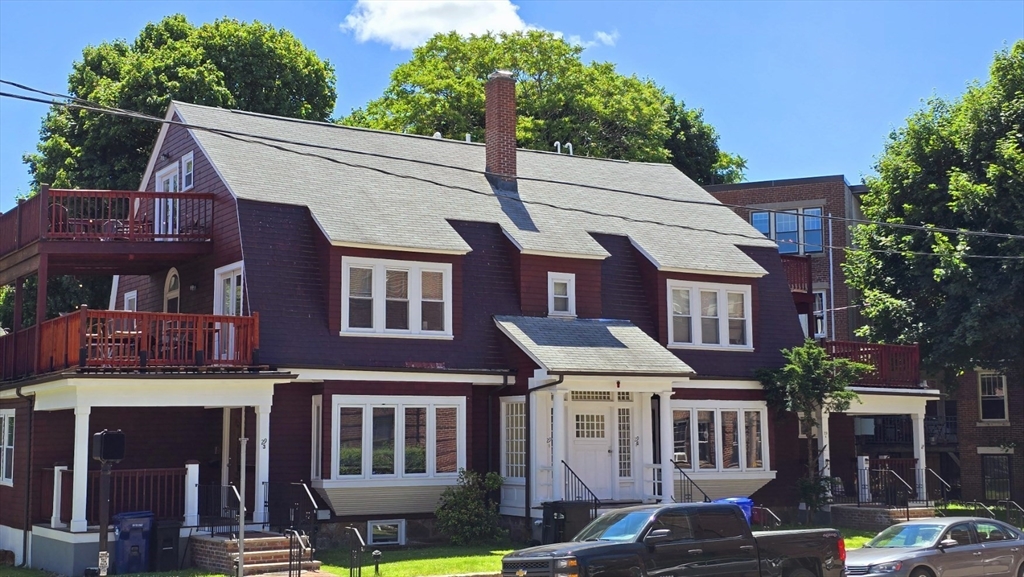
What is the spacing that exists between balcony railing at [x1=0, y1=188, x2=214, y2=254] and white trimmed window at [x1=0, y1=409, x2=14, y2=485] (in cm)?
396

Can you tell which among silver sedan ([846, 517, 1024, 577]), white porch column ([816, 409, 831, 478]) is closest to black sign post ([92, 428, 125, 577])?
silver sedan ([846, 517, 1024, 577])

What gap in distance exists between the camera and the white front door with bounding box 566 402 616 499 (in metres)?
29.0

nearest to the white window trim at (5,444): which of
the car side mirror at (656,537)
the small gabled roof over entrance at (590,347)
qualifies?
the small gabled roof over entrance at (590,347)

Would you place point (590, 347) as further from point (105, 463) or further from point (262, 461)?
point (105, 463)

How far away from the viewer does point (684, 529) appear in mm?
17703

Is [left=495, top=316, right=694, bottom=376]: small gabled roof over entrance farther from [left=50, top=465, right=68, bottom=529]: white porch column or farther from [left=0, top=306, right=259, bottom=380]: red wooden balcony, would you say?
[left=50, top=465, right=68, bottom=529]: white porch column

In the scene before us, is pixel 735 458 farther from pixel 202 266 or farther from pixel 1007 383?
pixel 1007 383

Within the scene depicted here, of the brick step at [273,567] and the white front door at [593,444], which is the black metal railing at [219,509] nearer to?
the brick step at [273,567]

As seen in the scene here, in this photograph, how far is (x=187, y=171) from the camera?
30453 millimetres

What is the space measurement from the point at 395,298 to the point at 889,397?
15305 millimetres

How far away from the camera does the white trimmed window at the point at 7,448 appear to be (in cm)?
2784

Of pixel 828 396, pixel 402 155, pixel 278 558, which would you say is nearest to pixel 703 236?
pixel 828 396

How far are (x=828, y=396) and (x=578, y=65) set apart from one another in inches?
1062

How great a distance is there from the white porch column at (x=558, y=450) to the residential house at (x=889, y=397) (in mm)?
10528
